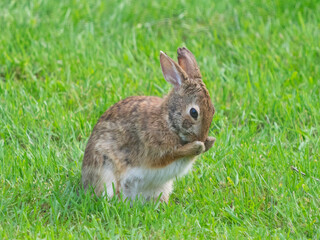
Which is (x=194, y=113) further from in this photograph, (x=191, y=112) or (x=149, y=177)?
(x=149, y=177)

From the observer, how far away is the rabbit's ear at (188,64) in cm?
570

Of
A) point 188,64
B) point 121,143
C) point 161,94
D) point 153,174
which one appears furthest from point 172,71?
point 161,94

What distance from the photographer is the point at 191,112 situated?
542cm

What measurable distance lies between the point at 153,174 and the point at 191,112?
665 millimetres

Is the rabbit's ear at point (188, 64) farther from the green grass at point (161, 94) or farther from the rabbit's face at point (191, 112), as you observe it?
the green grass at point (161, 94)

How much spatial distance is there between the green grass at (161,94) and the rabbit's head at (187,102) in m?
0.58

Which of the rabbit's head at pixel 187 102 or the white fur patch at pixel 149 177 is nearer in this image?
the rabbit's head at pixel 187 102

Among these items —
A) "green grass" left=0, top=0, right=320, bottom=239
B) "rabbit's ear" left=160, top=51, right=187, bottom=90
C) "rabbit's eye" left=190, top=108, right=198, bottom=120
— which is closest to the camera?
"green grass" left=0, top=0, right=320, bottom=239

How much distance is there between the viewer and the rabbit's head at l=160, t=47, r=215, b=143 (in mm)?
5398

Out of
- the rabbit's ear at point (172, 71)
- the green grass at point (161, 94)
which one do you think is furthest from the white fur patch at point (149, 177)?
the rabbit's ear at point (172, 71)

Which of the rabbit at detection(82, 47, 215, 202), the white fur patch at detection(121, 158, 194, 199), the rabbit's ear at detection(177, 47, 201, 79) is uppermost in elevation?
the rabbit's ear at detection(177, 47, 201, 79)

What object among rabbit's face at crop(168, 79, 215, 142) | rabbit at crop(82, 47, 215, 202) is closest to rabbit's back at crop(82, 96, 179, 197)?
rabbit at crop(82, 47, 215, 202)

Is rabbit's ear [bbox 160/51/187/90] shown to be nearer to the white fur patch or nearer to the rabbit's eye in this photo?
the rabbit's eye

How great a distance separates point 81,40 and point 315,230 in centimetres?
443
